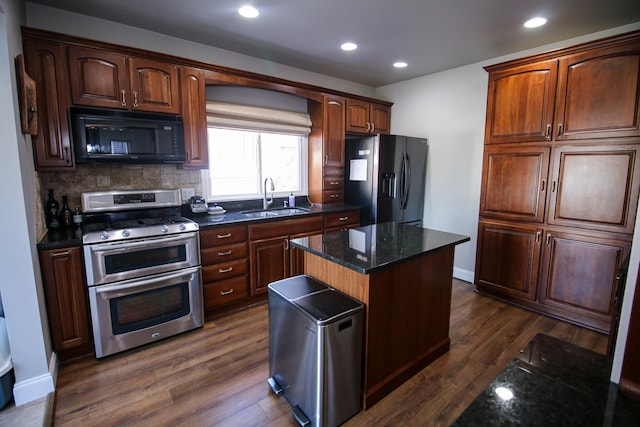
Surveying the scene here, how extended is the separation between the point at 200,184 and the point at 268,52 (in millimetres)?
1608

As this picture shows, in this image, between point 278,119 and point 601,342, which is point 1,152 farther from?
point 601,342

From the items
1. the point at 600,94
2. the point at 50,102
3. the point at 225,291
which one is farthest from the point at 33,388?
the point at 600,94

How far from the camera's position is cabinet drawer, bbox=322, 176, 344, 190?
409 centimetres

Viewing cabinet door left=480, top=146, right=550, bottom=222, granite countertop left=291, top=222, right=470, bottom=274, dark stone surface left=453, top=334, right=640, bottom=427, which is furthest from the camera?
cabinet door left=480, top=146, right=550, bottom=222

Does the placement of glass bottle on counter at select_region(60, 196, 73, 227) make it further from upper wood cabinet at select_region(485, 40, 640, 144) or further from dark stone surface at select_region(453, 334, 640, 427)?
upper wood cabinet at select_region(485, 40, 640, 144)

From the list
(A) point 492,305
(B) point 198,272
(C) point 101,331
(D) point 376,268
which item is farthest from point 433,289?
(C) point 101,331

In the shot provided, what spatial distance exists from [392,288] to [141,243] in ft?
6.23

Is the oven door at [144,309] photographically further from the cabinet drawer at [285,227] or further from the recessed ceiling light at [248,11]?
the recessed ceiling light at [248,11]

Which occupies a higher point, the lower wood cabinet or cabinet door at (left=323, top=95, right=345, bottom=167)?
cabinet door at (left=323, top=95, right=345, bottom=167)

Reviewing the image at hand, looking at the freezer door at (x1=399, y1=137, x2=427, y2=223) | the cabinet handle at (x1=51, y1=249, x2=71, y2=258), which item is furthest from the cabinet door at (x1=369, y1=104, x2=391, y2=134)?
the cabinet handle at (x1=51, y1=249, x2=71, y2=258)

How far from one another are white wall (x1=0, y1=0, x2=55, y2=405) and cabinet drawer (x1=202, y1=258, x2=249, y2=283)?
113cm

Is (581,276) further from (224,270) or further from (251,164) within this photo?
(251,164)

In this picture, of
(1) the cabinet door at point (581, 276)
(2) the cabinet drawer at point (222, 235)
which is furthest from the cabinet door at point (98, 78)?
(1) the cabinet door at point (581, 276)

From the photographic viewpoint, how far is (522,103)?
2.97 metres
